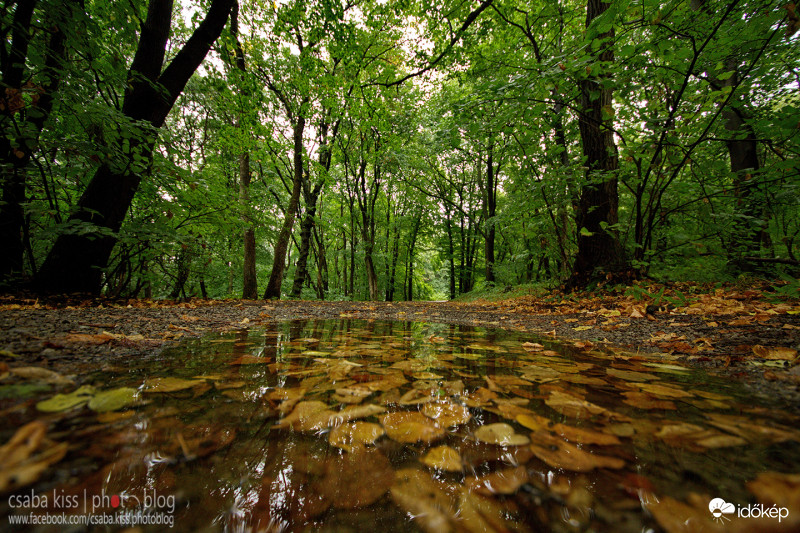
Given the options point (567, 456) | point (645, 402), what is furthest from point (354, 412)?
point (645, 402)

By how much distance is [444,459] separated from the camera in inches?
25.5

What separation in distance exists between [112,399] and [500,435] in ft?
3.66

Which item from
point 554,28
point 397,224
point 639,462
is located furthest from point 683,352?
point 397,224

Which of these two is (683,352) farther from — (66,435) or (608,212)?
(608,212)

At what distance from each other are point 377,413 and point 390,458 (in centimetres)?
23

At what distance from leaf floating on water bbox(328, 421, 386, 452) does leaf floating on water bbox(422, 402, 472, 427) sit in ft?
0.58

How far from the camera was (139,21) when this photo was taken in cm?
333

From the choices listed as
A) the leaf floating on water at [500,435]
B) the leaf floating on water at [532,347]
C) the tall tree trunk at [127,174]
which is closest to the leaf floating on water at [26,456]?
the leaf floating on water at [500,435]

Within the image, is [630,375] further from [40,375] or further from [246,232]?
[246,232]

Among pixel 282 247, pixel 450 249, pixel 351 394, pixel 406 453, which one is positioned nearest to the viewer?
pixel 406 453

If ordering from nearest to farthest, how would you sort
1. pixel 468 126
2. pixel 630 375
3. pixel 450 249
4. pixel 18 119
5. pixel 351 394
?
1. pixel 351 394
2. pixel 630 375
3. pixel 18 119
4. pixel 468 126
5. pixel 450 249

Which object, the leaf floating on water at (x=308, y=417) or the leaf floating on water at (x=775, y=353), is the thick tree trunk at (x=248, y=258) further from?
the leaf floating on water at (x=775, y=353)

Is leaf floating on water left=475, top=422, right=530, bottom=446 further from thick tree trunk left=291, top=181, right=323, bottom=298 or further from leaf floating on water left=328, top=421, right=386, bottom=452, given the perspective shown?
thick tree trunk left=291, top=181, right=323, bottom=298

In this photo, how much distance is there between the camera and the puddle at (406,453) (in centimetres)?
46
